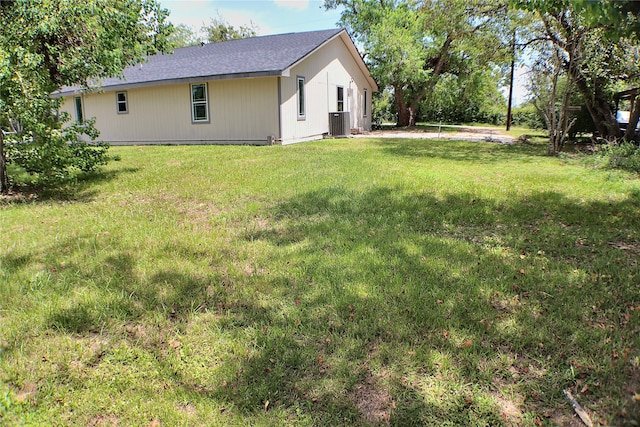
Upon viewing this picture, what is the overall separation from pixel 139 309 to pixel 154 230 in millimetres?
1812

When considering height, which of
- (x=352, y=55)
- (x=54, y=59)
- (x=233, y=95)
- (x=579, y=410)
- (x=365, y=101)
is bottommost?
(x=579, y=410)

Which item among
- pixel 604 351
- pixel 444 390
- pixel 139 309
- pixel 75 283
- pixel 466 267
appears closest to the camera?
pixel 444 390

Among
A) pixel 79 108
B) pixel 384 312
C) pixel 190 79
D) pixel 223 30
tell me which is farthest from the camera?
pixel 223 30

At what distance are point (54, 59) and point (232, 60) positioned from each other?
30.8 ft

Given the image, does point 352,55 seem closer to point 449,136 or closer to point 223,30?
point 449,136

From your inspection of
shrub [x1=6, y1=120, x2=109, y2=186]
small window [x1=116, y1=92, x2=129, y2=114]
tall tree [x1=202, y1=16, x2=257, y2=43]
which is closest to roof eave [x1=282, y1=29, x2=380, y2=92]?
shrub [x1=6, y1=120, x2=109, y2=186]

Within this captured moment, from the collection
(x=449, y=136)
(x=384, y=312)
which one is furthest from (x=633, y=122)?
(x=384, y=312)

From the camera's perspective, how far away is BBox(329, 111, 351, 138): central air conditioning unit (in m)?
16.9

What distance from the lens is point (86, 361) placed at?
7.65 ft

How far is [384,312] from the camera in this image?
275 cm

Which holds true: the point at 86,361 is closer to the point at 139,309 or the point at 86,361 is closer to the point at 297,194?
the point at 139,309

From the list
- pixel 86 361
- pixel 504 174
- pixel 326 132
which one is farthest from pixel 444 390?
pixel 326 132

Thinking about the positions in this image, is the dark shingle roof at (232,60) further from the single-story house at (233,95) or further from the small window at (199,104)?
the small window at (199,104)

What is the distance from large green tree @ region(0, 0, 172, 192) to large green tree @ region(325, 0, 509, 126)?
962 cm
